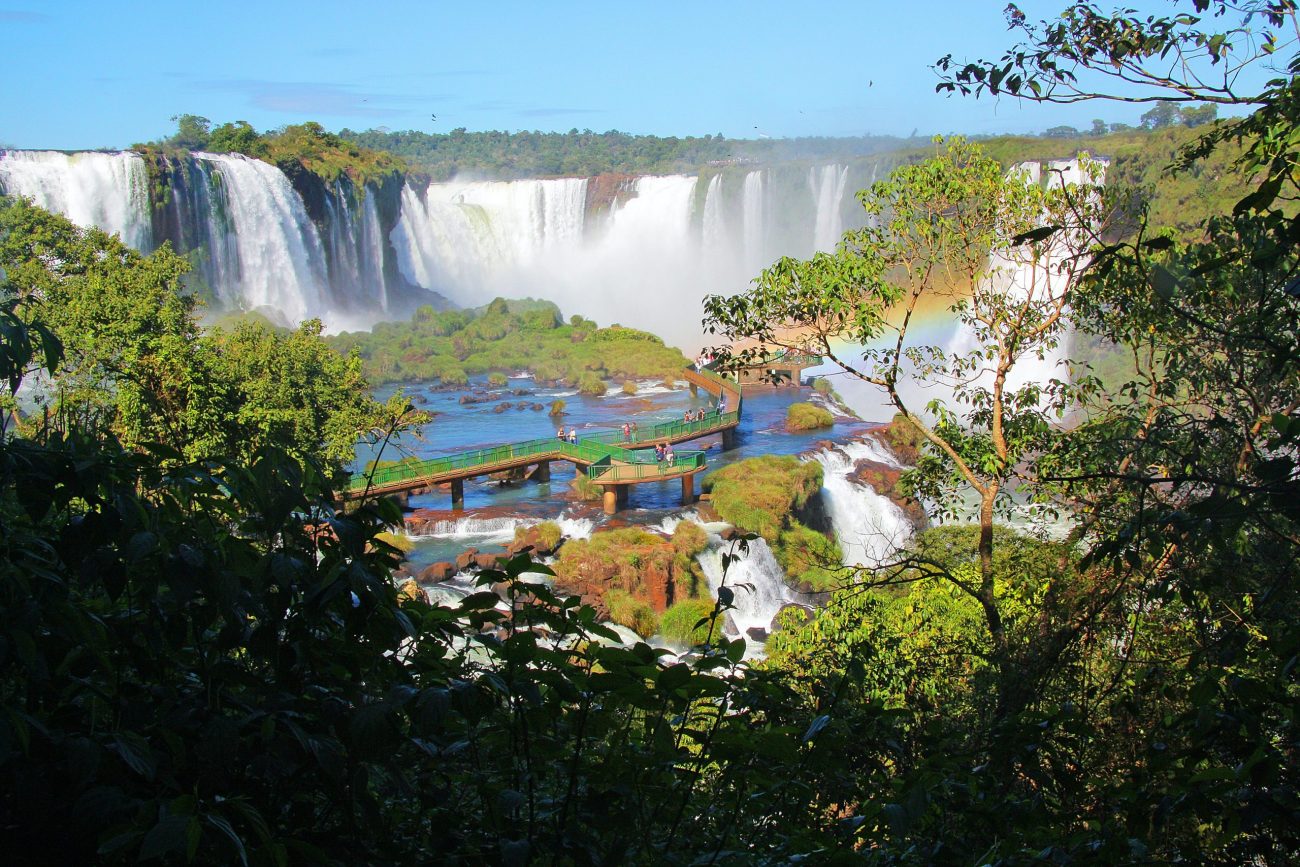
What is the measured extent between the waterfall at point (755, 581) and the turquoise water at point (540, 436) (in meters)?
1.68

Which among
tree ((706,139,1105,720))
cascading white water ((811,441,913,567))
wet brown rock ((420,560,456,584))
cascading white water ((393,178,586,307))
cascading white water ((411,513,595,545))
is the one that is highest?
tree ((706,139,1105,720))

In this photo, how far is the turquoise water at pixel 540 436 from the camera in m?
14.7

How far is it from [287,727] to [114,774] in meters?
0.20

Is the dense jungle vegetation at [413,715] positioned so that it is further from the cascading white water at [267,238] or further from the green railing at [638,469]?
the cascading white water at [267,238]

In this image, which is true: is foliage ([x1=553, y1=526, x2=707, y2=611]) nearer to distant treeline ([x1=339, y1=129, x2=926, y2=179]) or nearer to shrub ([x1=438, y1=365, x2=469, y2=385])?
shrub ([x1=438, y1=365, x2=469, y2=385])

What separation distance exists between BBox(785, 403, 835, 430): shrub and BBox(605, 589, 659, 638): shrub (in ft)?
29.4

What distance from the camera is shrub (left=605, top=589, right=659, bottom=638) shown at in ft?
40.3

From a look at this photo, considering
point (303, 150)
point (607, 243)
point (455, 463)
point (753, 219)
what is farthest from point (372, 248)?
point (455, 463)

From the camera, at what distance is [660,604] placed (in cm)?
1288

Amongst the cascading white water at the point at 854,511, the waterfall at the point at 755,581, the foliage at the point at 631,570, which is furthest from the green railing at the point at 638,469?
the cascading white water at the point at 854,511

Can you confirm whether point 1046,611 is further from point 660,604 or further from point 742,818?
point 660,604

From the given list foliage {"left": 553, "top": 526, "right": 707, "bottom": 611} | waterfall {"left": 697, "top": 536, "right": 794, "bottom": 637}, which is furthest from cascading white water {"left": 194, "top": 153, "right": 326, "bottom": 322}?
waterfall {"left": 697, "top": 536, "right": 794, "bottom": 637}

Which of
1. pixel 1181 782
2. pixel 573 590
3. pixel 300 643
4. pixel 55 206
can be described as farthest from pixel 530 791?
pixel 55 206

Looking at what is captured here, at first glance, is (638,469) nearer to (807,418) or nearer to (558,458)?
(558,458)
